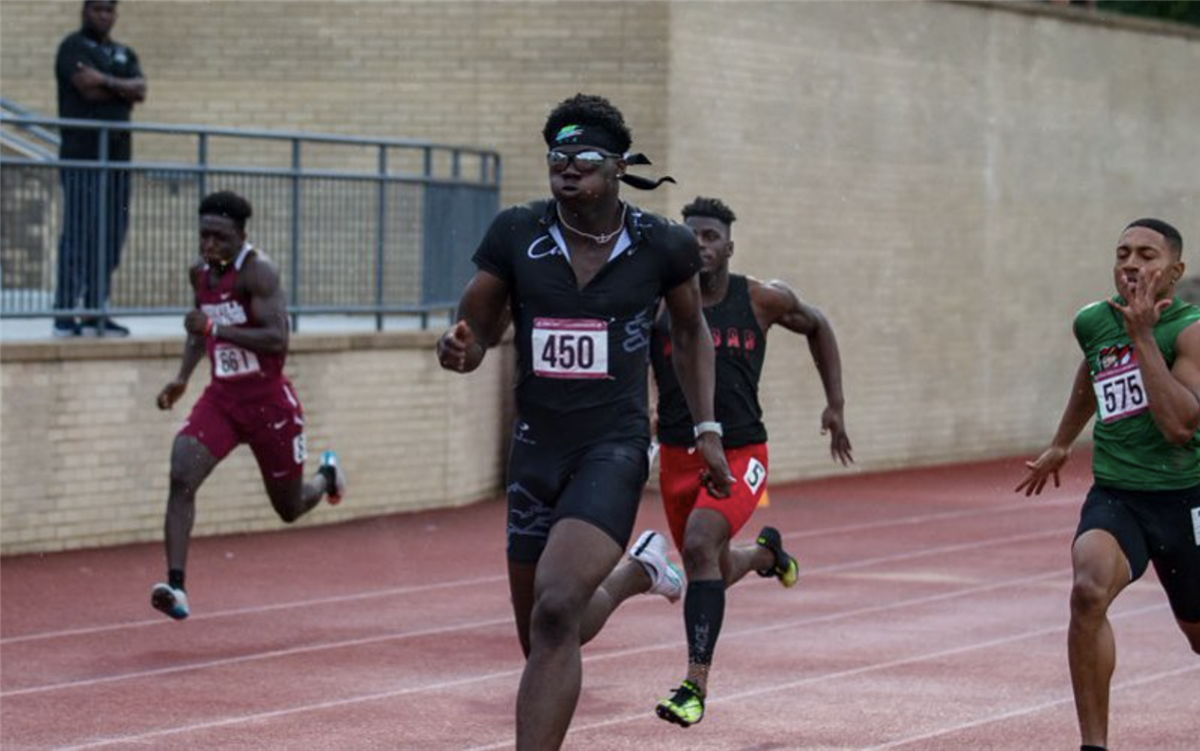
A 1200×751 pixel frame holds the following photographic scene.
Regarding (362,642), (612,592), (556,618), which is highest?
(556,618)

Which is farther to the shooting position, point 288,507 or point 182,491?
point 288,507

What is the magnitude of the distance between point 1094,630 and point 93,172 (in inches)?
390

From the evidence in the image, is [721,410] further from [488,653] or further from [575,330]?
[575,330]

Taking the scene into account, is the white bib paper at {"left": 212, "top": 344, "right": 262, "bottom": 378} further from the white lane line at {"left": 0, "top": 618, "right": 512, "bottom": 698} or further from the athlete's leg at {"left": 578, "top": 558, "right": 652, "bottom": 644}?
the athlete's leg at {"left": 578, "top": 558, "right": 652, "bottom": 644}

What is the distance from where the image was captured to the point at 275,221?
17.9 m

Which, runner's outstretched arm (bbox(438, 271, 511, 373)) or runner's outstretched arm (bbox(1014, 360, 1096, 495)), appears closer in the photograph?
runner's outstretched arm (bbox(438, 271, 511, 373))

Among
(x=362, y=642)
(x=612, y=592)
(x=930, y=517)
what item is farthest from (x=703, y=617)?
(x=930, y=517)

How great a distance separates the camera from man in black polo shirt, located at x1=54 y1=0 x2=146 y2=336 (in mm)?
16125

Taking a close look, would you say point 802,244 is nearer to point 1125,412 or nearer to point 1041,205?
point 1041,205

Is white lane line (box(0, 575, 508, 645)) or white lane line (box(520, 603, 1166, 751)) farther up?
white lane line (box(520, 603, 1166, 751))

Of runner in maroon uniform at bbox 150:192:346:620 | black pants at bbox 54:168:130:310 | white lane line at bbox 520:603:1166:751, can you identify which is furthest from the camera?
black pants at bbox 54:168:130:310

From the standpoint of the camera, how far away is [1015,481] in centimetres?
2469

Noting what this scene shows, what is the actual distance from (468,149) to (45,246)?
4844 mm

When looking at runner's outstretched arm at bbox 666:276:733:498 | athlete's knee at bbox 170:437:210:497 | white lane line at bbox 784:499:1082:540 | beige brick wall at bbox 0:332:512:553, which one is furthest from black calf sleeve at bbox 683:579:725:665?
white lane line at bbox 784:499:1082:540
